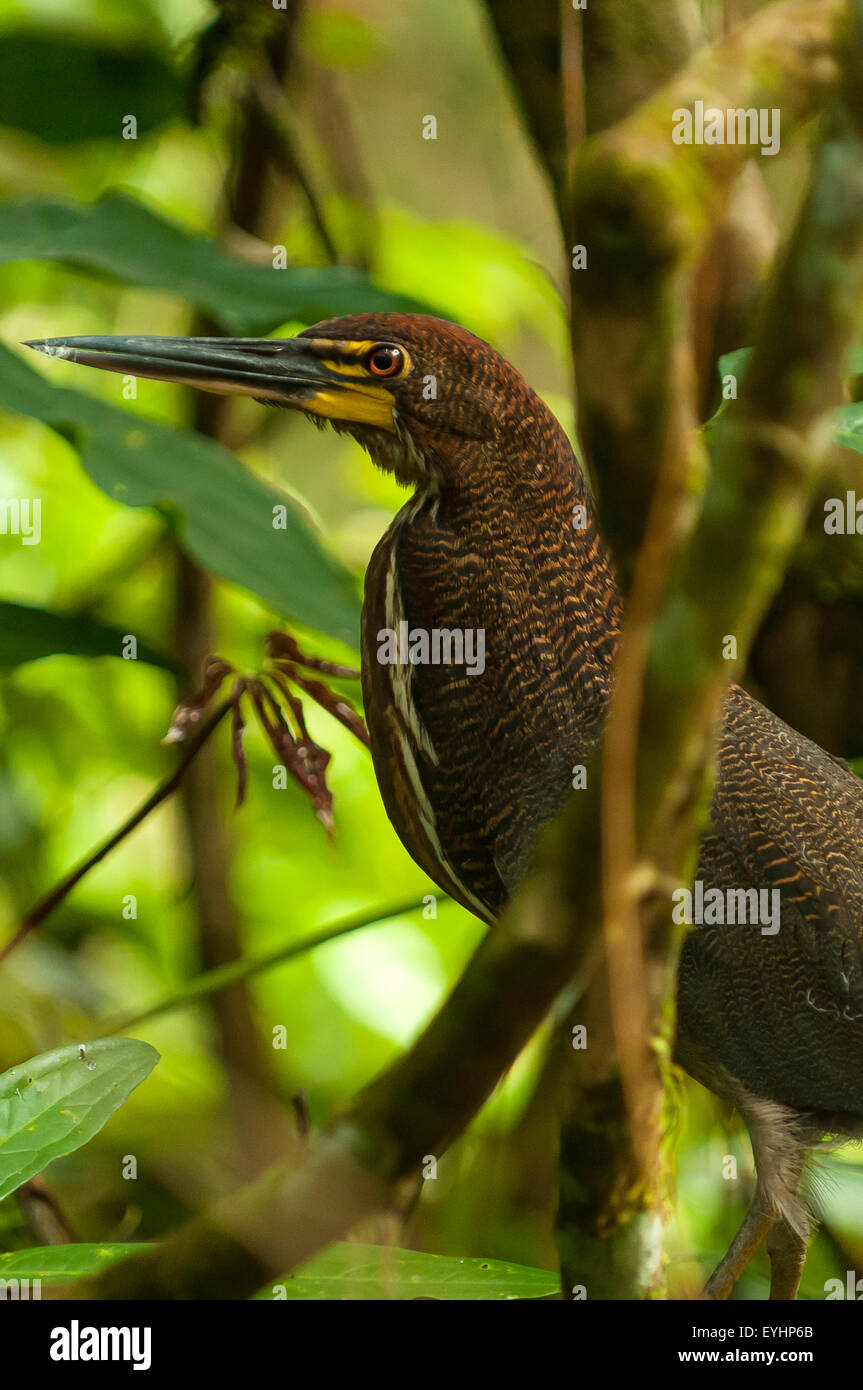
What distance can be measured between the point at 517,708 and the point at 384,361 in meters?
0.44

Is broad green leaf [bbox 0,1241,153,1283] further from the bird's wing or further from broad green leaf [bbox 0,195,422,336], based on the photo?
broad green leaf [bbox 0,195,422,336]

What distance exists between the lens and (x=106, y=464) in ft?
5.16

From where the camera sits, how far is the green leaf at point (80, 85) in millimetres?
2641

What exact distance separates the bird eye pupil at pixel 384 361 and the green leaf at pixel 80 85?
4.45 feet

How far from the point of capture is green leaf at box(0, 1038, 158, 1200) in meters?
1.14

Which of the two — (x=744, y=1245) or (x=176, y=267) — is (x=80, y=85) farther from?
(x=744, y=1245)

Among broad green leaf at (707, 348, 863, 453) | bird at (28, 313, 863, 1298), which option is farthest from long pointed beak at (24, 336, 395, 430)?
broad green leaf at (707, 348, 863, 453)

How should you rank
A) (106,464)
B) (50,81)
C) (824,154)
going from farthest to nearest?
(50,81)
(106,464)
(824,154)

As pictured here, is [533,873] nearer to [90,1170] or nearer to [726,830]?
[726,830]

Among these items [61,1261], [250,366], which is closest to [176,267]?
[250,366]

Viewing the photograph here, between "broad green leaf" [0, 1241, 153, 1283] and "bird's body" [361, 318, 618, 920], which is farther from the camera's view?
"bird's body" [361, 318, 618, 920]

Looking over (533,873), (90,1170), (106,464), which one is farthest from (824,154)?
(90,1170)

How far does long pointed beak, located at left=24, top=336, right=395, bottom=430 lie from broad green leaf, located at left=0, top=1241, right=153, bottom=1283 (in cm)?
93
